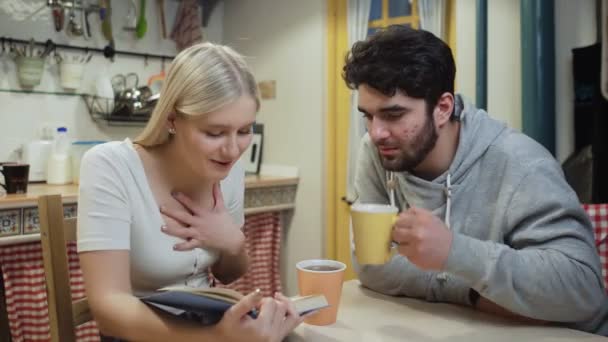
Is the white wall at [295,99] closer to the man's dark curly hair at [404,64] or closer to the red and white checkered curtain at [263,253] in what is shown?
the red and white checkered curtain at [263,253]

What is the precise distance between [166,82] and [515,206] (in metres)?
0.80

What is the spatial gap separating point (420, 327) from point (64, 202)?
1739 millimetres

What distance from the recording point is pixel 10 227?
83.0 inches

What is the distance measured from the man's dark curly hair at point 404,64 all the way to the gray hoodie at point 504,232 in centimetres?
14

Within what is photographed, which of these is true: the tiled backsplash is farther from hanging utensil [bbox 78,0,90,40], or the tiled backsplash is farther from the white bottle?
hanging utensil [bbox 78,0,90,40]

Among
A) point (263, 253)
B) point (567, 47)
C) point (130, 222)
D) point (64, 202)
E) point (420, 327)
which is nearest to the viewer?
point (420, 327)

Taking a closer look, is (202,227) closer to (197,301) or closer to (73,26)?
(197,301)

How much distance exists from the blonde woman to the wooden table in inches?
4.5

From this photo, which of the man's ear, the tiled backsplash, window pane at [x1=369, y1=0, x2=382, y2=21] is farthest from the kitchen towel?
the man's ear

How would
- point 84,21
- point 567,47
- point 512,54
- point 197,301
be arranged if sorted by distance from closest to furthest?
point 197,301, point 567,47, point 512,54, point 84,21

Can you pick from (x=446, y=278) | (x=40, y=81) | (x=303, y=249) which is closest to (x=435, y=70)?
(x=446, y=278)

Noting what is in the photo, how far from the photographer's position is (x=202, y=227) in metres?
1.24

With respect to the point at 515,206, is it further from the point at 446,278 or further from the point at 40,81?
the point at 40,81

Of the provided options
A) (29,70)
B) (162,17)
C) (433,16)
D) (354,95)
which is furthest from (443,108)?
(162,17)
